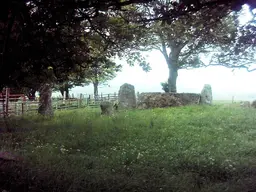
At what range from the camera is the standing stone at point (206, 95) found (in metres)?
23.0

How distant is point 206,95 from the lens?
23.1 metres

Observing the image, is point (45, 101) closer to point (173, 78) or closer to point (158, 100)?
point (158, 100)

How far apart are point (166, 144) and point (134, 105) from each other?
12940 millimetres

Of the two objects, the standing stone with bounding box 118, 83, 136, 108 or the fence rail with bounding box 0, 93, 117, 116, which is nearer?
the fence rail with bounding box 0, 93, 117, 116

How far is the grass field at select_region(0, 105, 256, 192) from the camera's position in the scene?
14.9ft

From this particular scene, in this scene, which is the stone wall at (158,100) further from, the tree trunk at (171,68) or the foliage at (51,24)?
the foliage at (51,24)

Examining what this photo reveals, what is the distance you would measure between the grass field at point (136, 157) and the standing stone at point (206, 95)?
1161 cm

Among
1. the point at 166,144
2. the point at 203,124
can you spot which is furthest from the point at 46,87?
the point at 166,144

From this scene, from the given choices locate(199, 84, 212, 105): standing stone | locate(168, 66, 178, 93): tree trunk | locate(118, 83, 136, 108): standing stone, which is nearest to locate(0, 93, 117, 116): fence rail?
locate(118, 83, 136, 108): standing stone

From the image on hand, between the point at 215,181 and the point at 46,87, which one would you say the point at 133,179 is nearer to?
the point at 215,181

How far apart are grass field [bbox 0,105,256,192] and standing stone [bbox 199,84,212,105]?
11606mm

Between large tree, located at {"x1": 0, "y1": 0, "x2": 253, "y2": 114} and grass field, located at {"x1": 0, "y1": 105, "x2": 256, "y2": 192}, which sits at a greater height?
large tree, located at {"x1": 0, "y1": 0, "x2": 253, "y2": 114}

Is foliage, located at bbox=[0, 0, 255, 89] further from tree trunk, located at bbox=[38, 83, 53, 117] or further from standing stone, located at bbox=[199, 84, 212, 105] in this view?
standing stone, located at bbox=[199, 84, 212, 105]

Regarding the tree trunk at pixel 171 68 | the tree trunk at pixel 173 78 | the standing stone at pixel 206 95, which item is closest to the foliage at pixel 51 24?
the standing stone at pixel 206 95
